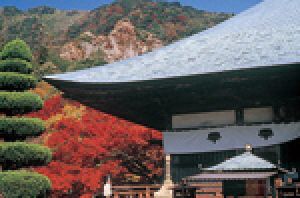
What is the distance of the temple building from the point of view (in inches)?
468

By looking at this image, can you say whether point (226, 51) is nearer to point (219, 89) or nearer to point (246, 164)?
point (219, 89)

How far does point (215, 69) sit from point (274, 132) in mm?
2662

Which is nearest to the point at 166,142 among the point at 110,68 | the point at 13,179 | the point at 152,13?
the point at 110,68

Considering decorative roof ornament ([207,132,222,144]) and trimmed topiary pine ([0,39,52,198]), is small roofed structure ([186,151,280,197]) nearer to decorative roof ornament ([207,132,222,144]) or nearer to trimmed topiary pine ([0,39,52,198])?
decorative roof ornament ([207,132,222,144])

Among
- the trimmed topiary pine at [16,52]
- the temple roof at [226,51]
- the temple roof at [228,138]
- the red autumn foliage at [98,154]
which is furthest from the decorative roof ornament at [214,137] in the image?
the red autumn foliage at [98,154]

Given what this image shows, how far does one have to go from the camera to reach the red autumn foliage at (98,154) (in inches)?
997

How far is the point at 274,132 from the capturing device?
43.1 feet

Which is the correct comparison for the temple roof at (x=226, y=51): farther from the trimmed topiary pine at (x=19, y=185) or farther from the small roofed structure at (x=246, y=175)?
the trimmed topiary pine at (x=19, y=185)

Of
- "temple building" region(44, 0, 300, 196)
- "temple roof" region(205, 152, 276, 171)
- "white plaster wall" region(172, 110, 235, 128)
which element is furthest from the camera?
"white plaster wall" region(172, 110, 235, 128)

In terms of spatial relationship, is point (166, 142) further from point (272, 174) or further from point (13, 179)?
point (13, 179)

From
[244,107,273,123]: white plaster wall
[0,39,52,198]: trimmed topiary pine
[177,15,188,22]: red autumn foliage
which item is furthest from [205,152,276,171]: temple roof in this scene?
[177,15,188,22]: red autumn foliage

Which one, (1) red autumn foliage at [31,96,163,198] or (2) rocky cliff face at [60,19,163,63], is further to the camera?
(2) rocky cliff face at [60,19,163,63]

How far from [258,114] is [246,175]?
10.5 feet

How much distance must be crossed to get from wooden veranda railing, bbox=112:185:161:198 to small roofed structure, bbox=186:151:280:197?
4.84 metres
